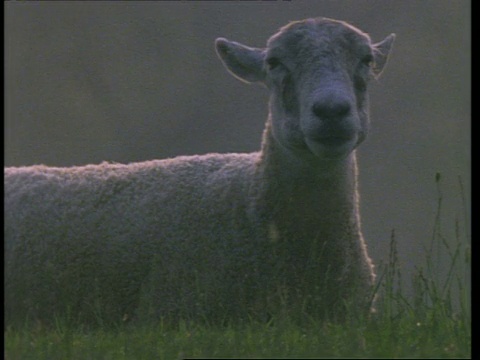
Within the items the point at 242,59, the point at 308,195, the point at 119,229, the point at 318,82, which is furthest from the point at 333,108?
the point at 119,229

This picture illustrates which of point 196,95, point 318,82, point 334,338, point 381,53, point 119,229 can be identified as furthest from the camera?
point 196,95

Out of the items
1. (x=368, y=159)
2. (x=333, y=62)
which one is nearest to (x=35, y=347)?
(x=333, y=62)

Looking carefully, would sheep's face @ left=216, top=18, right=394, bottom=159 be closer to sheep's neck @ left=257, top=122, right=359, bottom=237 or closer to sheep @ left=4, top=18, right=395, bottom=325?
sheep @ left=4, top=18, right=395, bottom=325

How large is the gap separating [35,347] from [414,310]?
2.01m

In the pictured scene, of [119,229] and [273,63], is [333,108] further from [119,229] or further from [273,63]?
[119,229]

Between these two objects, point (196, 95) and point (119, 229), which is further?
point (196, 95)

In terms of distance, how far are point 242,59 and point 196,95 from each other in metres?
1.93

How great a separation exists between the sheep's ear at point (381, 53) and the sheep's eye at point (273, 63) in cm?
85

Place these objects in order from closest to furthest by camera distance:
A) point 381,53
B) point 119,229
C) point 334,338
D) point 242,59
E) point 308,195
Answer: point 334,338 < point 308,195 < point 119,229 < point 242,59 < point 381,53

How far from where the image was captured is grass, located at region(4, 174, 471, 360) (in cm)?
407

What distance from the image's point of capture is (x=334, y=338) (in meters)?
4.27

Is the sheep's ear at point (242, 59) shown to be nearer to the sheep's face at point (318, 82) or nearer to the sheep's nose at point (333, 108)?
the sheep's face at point (318, 82)

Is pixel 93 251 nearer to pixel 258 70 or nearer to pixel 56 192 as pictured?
pixel 56 192

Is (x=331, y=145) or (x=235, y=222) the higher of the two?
(x=331, y=145)
